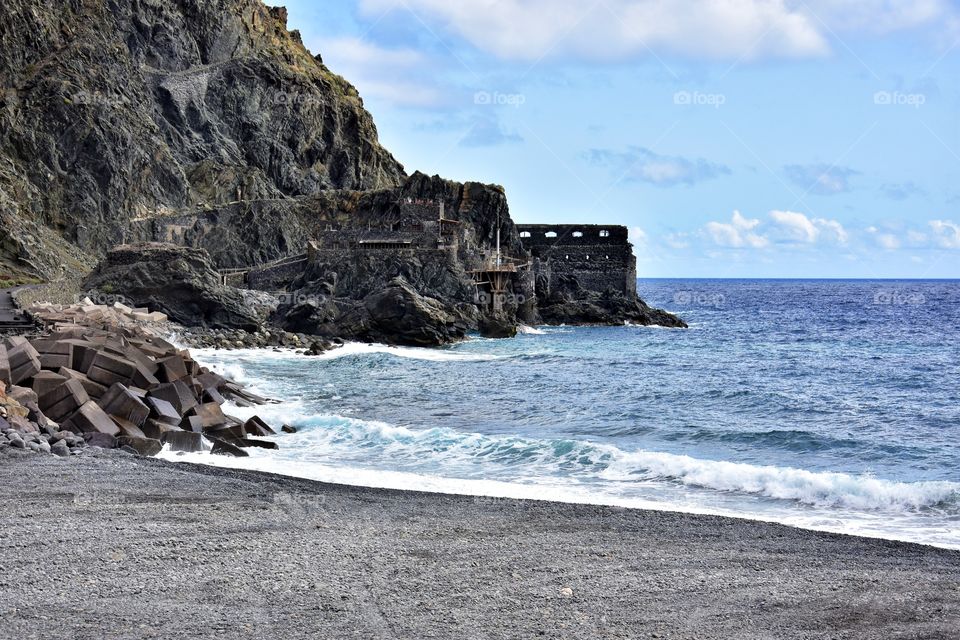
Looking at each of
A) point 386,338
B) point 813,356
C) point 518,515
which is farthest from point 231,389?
point 813,356

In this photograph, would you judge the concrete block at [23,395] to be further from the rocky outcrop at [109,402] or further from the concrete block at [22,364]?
the concrete block at [22,364]

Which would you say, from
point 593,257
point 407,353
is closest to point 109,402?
point 407,353

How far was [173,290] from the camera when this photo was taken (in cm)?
4200

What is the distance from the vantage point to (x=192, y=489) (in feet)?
35.5

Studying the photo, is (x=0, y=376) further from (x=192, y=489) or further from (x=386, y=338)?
(x=386, y=338)

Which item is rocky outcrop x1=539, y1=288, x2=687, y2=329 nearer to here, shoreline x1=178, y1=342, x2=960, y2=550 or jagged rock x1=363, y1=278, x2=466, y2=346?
jagged rock x1=363, y1=278, x2=466, y2=346

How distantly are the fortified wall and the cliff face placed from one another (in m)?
25.9

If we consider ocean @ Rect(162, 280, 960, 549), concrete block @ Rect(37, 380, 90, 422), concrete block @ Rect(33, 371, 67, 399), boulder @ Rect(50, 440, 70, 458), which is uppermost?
concrete block @ Rect(33, 371, 67, 399)

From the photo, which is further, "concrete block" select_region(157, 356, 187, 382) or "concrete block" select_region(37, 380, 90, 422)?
"concrete block" select_region(157, 356, 187, 382)

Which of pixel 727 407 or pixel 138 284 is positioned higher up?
pixel 138 284

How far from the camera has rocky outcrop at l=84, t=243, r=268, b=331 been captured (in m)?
41.5

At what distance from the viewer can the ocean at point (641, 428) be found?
12.6 meters

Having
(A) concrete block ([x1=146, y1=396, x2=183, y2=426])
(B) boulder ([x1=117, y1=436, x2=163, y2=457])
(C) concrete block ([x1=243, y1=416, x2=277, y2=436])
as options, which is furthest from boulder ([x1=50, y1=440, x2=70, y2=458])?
(C) concrete block ([x1=243, y1=416, x2=277, y2=436])

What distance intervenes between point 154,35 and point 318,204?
2693cm
